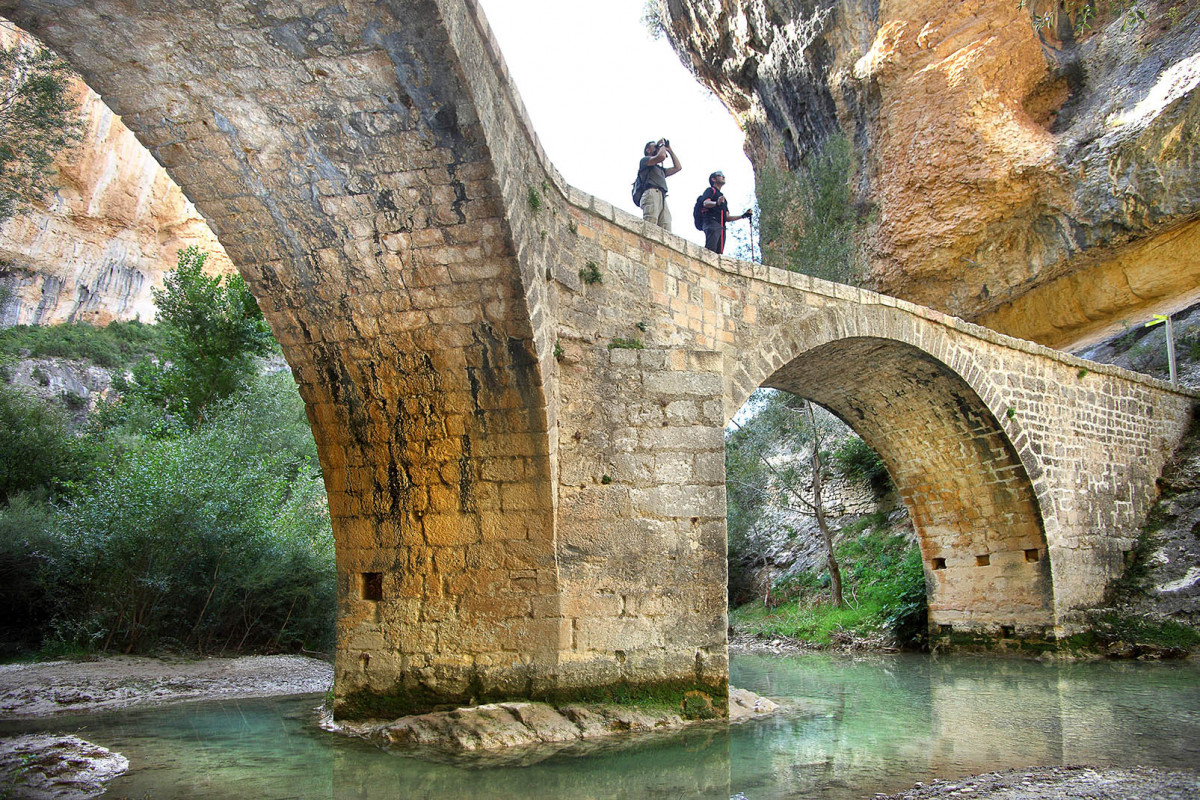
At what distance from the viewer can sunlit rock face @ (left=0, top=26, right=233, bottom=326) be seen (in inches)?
1097

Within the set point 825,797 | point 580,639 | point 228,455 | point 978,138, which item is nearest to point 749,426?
point 978,138

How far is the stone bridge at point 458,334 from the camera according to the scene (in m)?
4.08

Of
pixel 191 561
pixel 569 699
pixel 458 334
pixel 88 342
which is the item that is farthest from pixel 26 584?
pixel 88 342

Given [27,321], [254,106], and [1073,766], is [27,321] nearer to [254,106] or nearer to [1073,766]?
[254,106]

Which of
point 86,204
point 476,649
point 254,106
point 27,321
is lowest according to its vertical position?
point 476,649

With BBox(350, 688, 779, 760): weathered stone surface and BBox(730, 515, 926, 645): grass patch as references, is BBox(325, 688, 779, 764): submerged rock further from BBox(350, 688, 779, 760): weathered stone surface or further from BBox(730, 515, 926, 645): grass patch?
BBox(730, 515, 926, 645): grass patch

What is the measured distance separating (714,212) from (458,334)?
4921mm

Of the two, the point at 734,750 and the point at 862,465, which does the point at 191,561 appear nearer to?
the point at 734,750

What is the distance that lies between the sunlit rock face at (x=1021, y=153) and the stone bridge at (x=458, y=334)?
9979 millimetres

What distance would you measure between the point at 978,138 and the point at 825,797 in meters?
14.8

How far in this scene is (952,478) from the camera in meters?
11.0


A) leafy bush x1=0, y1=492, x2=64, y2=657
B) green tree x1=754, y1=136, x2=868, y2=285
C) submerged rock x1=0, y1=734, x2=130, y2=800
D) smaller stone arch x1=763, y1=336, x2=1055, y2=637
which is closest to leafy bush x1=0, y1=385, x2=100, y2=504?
leafy bush x1=0, y1=492, x2=64, y2=657

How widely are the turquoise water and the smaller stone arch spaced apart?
304 centimetres

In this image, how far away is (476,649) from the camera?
563 centimetres
